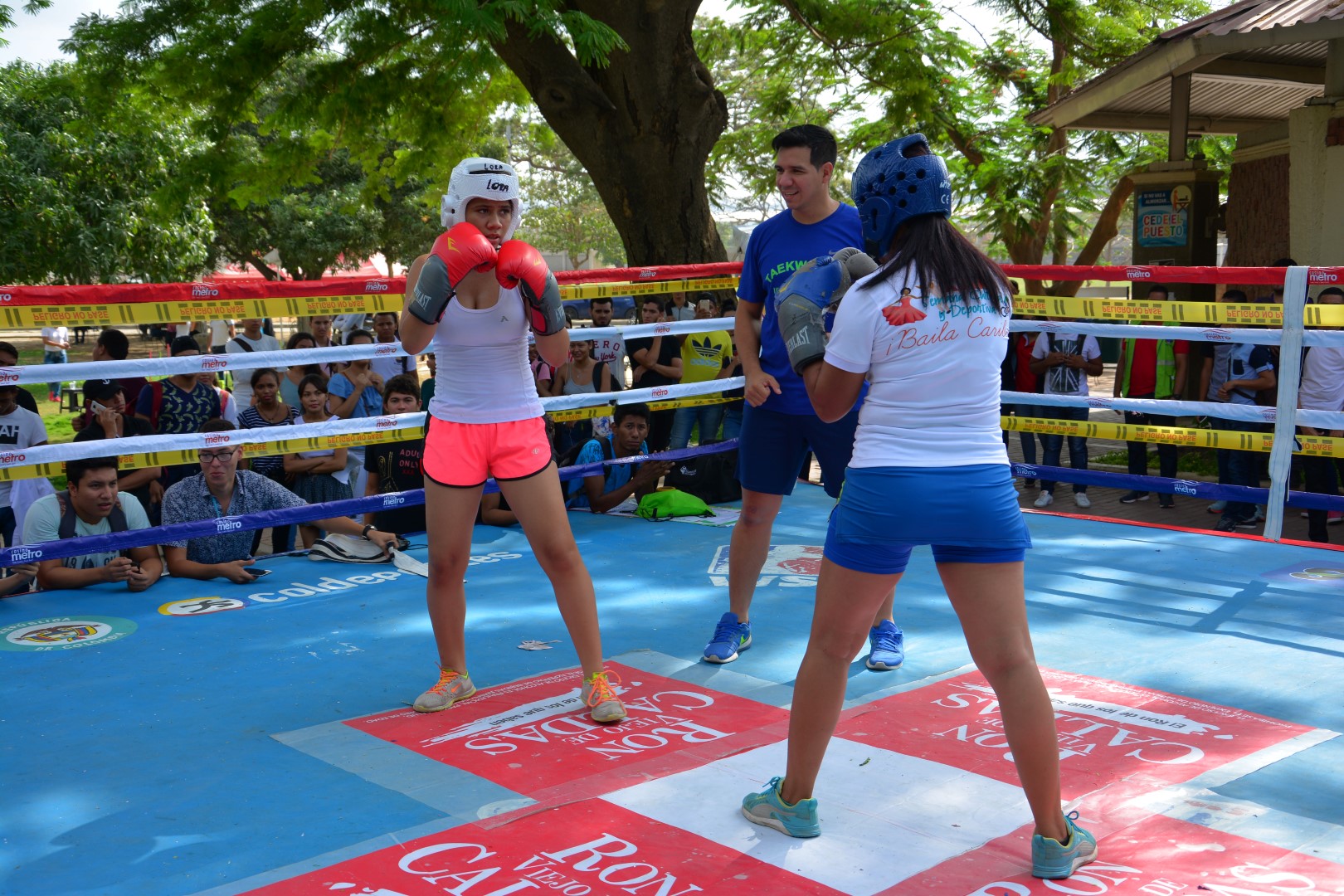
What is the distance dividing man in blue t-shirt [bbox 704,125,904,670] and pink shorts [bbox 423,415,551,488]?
0.80 metres

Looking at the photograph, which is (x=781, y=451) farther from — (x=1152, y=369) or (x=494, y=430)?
(x=1152, y=369)

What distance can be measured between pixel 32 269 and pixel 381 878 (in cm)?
2253

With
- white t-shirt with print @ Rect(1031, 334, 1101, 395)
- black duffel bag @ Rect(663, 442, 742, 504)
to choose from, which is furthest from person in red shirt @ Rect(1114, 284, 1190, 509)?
black duffel bag @ Rect(663, 442, 742, 504)

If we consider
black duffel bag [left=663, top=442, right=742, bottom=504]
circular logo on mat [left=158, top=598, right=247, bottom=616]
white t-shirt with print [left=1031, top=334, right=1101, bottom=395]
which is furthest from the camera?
white t-shirt with print [left=1031, top=334, right=1101, bottom=395]

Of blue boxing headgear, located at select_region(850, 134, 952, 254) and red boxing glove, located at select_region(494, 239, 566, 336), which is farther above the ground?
blue boxing headgear, located at select_region(850, 134, 952, 254)

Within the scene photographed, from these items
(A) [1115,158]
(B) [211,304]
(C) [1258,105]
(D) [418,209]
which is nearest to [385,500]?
(B) [211,304]

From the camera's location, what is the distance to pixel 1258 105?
12.4 m

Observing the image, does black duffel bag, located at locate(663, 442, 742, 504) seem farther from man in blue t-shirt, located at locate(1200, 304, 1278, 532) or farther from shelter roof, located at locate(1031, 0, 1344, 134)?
shelter roof, located at locate(1031, 0, 1344, 134)

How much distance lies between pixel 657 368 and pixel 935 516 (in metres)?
5.76

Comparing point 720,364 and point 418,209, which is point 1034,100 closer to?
point 720,364

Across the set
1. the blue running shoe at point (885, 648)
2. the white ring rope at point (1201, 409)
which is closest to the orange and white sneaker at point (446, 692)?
the blue running shoe at point (885, 648)

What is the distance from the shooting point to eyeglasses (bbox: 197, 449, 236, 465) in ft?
18.0

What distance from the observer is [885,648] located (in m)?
4.20

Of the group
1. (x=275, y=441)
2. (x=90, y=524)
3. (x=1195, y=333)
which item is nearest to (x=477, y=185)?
(x=275, y=441)
